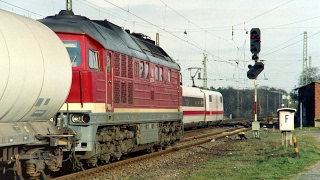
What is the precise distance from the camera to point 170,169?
16.9 m

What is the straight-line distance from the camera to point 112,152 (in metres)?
17.3

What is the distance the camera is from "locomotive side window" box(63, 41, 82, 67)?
14852mm

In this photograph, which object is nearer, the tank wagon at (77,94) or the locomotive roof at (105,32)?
the tank wagon at (77,94)

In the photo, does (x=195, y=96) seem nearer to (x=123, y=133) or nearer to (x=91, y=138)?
(x=123, y=133)

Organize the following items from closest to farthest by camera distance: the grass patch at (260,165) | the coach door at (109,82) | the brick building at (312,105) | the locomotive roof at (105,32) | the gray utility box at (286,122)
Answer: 1. the grass patch at (260,165)
2. the locomotive roof at (105,32)
3. the coach door at (109,82)
4. the gray utility box at (286,122)
5. the brick building at (312,105)

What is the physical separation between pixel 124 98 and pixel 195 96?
89.3 ft

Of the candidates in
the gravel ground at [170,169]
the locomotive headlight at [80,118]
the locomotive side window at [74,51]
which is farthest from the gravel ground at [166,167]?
the locomotive side window at [74,51]

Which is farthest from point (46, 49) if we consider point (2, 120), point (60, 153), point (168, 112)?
point (168, 112)

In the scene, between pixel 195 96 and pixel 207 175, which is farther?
pixel 195 96

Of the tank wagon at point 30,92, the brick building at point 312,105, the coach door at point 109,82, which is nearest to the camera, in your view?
the tank wagon at point 30,92

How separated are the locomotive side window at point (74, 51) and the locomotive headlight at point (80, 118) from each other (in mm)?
1387

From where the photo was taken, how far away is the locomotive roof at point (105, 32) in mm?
15039

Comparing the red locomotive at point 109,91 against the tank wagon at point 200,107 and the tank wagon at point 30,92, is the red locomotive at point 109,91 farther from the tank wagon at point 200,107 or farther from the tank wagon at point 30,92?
the tank wagon at point 200,107

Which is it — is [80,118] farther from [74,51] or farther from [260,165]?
[260,165]
